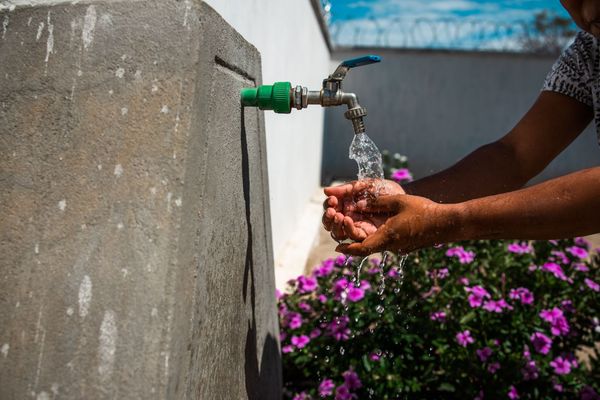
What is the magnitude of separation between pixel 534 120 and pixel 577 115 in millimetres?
126

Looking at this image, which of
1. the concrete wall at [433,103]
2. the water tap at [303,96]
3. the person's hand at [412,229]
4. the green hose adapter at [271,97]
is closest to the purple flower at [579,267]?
the person's hand at [412,229]

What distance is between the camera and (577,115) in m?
1.67

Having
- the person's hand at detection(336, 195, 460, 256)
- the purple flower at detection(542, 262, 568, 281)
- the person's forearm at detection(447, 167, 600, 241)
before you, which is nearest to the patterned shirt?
the person's forearm at detection(447, 167, 600, 241)

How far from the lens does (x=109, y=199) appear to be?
3.17 feet

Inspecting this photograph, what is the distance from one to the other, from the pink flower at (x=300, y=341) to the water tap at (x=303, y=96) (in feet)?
3.78

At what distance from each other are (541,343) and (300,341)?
1.02 m

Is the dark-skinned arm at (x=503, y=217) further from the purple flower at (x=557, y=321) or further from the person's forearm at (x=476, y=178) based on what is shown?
the purple flower at (x=557, y=321)

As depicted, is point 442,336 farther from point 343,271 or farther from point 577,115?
point 577,115

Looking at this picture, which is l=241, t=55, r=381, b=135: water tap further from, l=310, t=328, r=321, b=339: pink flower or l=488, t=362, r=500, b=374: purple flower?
l=488, t=362, r=500, b=374: purple flower

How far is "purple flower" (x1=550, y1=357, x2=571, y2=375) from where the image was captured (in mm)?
2142

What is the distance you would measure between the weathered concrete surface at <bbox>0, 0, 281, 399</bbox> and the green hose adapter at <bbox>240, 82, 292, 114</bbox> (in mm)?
173

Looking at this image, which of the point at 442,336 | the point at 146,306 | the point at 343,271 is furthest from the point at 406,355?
the point at 146,306

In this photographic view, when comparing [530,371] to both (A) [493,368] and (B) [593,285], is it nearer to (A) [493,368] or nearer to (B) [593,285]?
(A) [493,368]

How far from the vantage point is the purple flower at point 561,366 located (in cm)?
214
